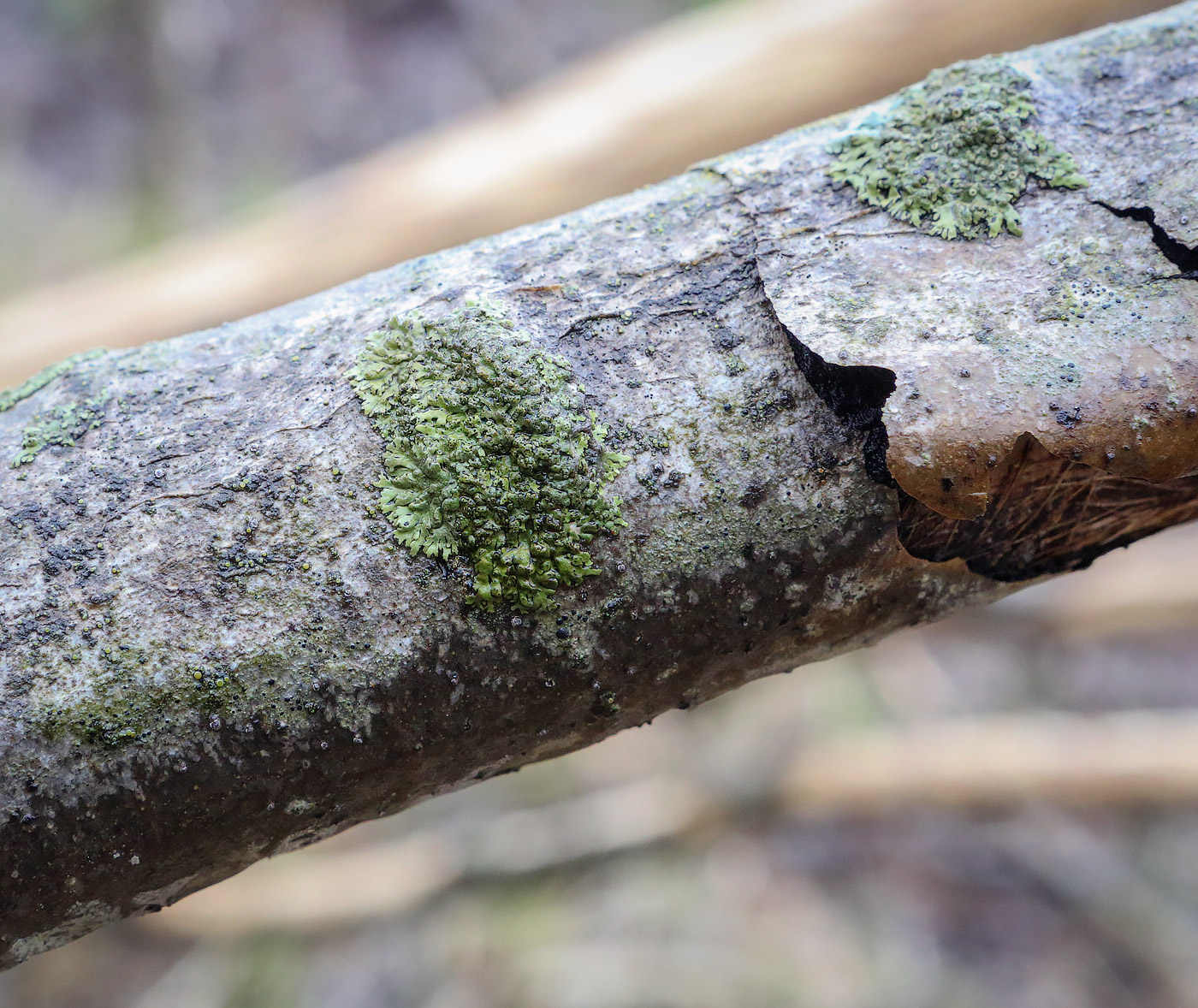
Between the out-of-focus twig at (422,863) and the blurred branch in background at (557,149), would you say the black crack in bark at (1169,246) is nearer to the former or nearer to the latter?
the blurred branch in background at (557,149)

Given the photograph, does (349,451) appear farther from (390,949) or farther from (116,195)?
(116,195)

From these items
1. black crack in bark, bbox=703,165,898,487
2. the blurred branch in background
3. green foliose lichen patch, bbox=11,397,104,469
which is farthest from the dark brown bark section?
the blurred branch in background

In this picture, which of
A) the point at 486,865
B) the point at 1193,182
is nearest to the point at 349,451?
the point at 1193,182

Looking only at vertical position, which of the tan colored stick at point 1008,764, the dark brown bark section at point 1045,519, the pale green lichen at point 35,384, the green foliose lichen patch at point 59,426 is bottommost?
the tan colored stick at point 1008,764

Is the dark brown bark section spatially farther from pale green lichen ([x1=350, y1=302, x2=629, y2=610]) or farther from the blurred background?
the blurred background

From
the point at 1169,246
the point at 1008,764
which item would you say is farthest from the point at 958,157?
the point at 1008,764

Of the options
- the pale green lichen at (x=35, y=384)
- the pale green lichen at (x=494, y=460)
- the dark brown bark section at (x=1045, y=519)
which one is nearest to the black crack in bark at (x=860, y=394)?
the dark brown bark section at (x=1045, y=519)
